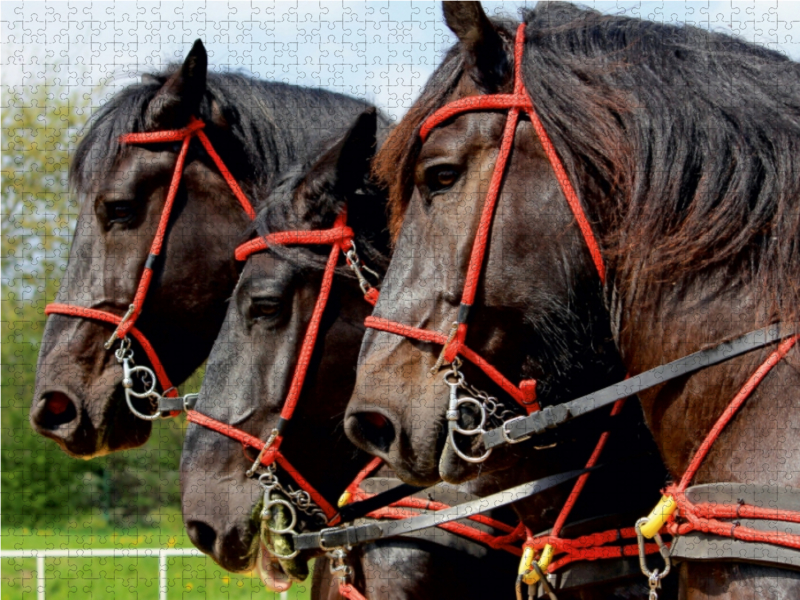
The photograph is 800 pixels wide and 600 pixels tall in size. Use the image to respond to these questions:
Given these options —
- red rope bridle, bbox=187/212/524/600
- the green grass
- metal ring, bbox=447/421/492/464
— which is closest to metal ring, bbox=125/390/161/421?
red rope bridle, bbox=187/212/524/600

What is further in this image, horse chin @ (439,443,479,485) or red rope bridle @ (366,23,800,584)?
horse chin @ (439,443,479,485)

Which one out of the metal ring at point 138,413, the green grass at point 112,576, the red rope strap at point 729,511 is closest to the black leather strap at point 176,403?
the metal ring at point 138,413

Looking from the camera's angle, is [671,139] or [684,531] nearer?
[684,531]

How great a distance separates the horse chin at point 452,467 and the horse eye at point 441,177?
0.64 m

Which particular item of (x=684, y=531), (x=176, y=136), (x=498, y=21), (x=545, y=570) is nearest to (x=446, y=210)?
(x=498, y=21)

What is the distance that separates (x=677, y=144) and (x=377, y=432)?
3.38 ft

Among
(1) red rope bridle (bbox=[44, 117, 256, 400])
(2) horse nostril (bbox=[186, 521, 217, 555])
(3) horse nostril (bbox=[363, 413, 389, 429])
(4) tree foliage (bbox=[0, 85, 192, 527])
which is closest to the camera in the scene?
(3) horse nostril (bbox=[363, 413, 389, 429])

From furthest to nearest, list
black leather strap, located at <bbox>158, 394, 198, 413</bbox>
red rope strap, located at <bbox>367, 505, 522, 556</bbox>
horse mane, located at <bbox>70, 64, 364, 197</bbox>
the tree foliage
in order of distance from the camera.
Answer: the tree foliage, horse mane, located at <bbox>70, 64, 364, 197</bbox>, black leather strap, located at <bbox>158, 394, 198, 413</bbox>, red rope strap, located at <bbox>367, 505, 522, 556</bbox>

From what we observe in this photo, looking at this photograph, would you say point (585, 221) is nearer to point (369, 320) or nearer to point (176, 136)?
point (369, 320)

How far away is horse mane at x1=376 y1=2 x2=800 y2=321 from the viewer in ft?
6.78

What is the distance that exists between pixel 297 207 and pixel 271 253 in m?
0.20

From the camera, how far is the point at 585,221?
226 cm

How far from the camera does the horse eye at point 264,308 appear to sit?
3.41 meters

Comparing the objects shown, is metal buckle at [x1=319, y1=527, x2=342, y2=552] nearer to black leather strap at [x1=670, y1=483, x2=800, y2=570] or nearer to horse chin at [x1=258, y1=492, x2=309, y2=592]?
horse chin at [x1=258, y1=492, x2=309, y2=592]
